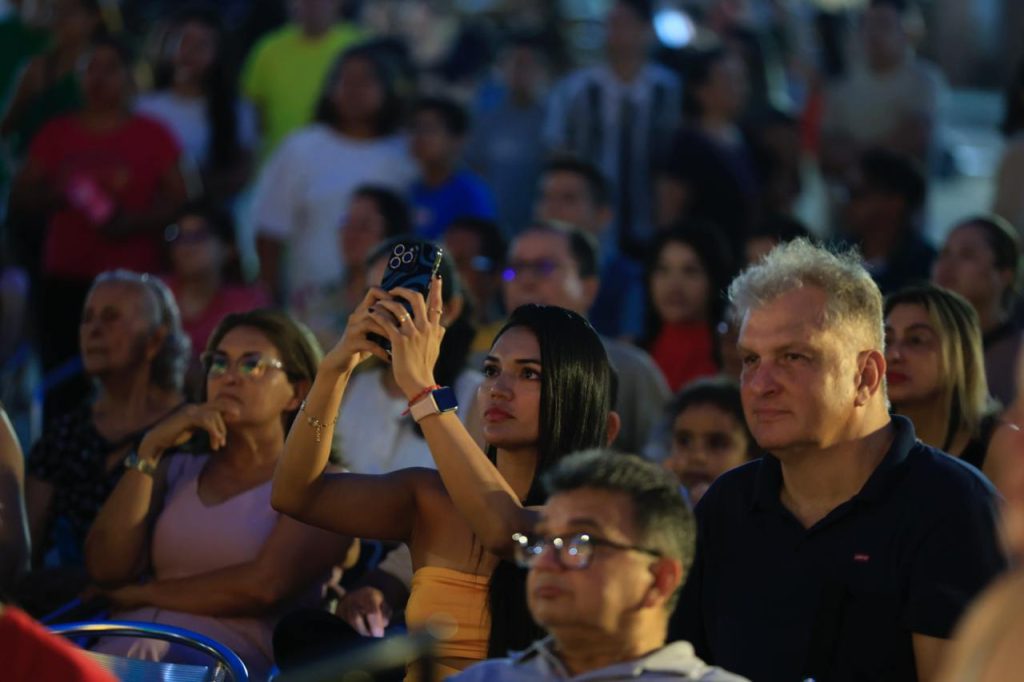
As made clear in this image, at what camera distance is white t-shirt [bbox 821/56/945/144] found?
33.8ft

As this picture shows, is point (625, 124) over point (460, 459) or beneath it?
over

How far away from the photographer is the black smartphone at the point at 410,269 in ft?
14.6

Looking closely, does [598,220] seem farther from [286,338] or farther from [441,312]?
[441,312]

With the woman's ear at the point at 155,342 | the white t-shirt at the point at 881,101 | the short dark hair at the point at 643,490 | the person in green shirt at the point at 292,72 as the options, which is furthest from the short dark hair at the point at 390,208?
the short dark hair at the point at 643,490

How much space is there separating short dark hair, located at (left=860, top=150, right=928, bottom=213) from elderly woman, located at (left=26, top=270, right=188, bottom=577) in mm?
3617

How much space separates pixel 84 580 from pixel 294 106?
17.9ft

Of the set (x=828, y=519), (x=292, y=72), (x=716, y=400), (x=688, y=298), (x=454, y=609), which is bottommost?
(x=454, y=609)

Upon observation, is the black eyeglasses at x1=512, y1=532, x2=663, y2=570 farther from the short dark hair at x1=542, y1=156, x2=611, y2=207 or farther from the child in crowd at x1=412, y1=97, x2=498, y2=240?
the child in crowd at x1=412, y1=97, x2=498, y2=240

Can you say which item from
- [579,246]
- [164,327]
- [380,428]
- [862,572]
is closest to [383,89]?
[579,246]

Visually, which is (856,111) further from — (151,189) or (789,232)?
(151,189)

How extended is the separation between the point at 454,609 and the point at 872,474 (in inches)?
40.9

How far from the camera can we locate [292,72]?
34.5ft

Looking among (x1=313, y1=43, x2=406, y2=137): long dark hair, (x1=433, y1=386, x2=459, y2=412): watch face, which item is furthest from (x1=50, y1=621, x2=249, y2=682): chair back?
(x1=313, y1=43, x2=406, y2=137): long dark hair

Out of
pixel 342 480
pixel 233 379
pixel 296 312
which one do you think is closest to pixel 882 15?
pixel 296 312
